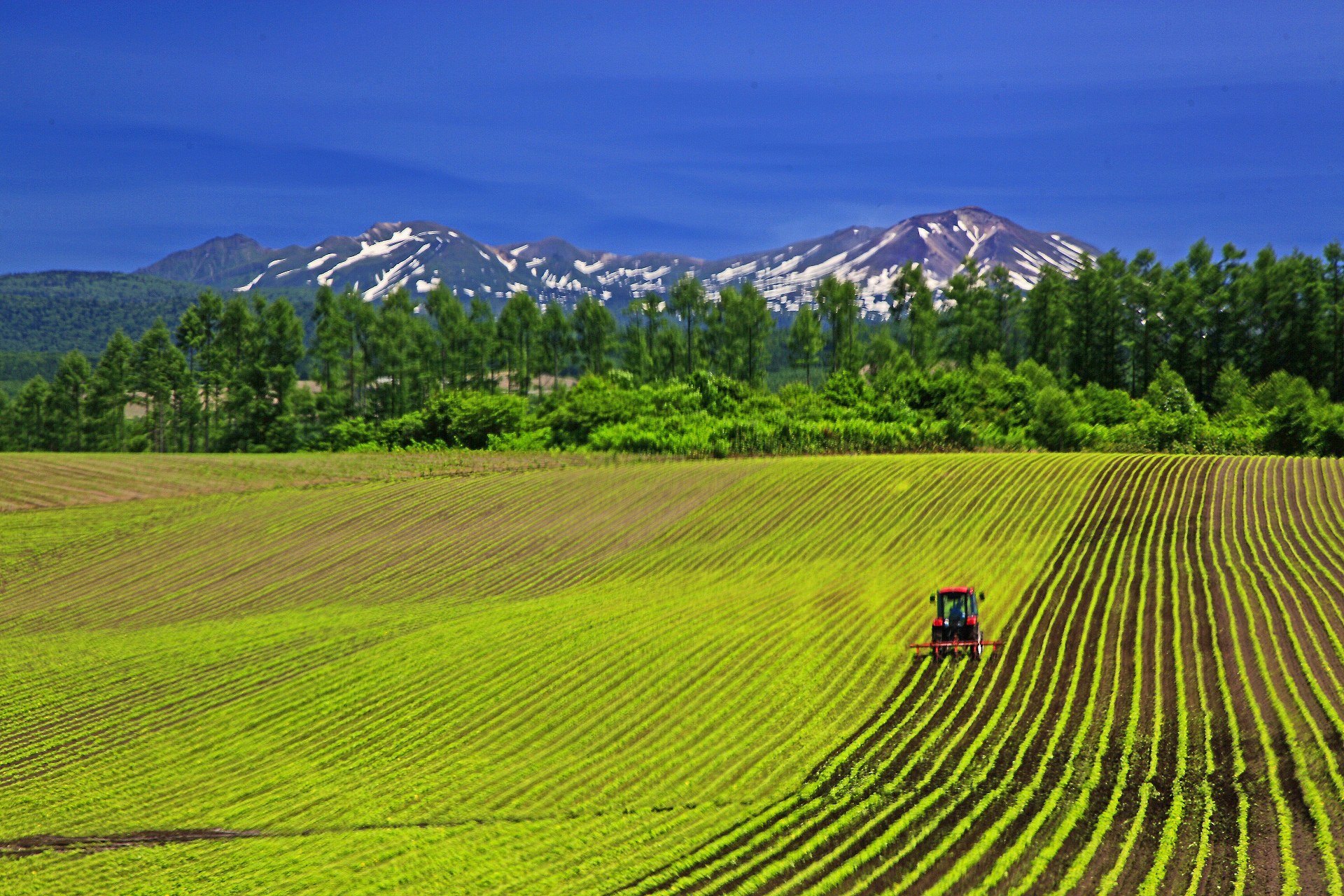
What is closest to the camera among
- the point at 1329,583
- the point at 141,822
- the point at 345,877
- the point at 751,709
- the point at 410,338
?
the point at 345,877

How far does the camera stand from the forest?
62.8m

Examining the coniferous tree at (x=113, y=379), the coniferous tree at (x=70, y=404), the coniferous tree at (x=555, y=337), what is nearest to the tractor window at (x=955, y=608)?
the coniferous tree at (x=555, y=337)

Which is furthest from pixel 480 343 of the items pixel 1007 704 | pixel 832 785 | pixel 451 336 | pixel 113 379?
pixel 832 785

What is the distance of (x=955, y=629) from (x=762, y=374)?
7965 cm

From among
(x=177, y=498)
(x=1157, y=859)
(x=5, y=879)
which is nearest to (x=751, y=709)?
(x=1157, y=859)

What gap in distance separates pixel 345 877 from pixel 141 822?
502 cm

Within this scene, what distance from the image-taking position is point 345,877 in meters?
13.5

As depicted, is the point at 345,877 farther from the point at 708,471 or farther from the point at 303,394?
the point at 303,394

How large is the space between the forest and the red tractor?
37824 mm

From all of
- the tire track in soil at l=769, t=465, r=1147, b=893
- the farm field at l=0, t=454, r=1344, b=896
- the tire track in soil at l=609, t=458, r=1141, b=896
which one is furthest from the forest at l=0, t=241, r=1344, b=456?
the tire track in soil at l=609, t=458, r=1141, b=896

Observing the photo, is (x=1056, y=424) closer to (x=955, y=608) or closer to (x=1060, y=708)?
(x=955, y=608)

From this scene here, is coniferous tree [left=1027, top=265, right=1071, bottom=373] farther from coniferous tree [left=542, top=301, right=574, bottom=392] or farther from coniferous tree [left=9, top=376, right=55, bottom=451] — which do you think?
coniferous tree [left=9, top=376, right=55, bottom=451]

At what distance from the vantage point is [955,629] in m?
22.6

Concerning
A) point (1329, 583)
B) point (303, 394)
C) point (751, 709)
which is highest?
point (303, 394)
